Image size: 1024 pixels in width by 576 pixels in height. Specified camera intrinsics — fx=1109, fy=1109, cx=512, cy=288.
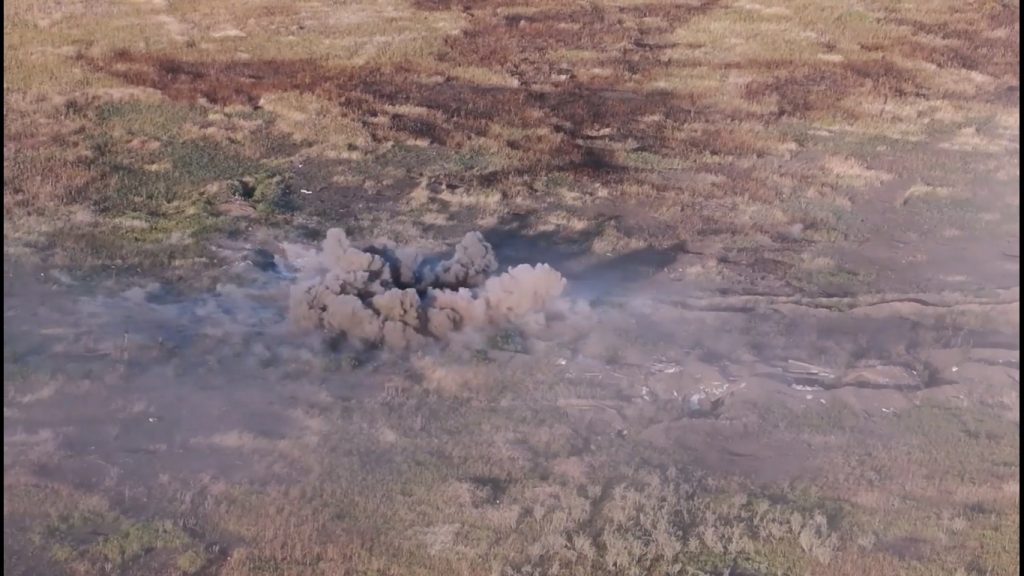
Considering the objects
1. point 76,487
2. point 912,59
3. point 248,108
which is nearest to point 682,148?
point 248,108

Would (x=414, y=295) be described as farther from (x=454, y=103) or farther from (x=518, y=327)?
(x=454, y=103)

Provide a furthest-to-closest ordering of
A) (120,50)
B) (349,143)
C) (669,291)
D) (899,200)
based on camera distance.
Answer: (120,50)
(349,143)
(899,200)
(669,291)

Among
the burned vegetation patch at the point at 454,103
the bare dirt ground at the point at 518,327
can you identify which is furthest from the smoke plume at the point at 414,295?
the burned vegetation patch at the point at 454,103

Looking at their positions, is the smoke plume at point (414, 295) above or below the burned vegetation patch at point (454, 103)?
above

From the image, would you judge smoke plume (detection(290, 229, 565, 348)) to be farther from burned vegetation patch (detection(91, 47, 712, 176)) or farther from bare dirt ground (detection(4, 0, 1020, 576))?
burned vegetation patch (detection(91, 47, 712, 176))

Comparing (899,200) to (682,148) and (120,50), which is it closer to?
(682,148)

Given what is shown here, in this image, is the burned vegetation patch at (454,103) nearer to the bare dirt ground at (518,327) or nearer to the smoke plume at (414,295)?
the bare dirt ground at (518,327)

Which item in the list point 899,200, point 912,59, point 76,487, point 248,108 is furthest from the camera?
point 912,59
